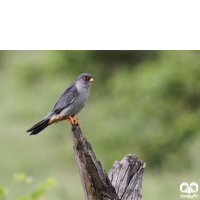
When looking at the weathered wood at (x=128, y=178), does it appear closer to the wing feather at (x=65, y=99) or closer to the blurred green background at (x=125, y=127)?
the wing feather at (x=65, y=99)

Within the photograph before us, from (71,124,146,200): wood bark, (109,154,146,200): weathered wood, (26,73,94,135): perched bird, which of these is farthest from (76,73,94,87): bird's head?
(109,154,146,200): weathered wood

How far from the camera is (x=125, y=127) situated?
43.0ft

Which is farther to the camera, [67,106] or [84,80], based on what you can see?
[84,80]

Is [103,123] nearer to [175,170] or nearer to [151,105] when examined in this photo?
[151,105]

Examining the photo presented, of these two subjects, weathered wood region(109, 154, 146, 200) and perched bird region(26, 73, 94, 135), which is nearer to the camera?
weathered wood region(109, 154, 146, 200)

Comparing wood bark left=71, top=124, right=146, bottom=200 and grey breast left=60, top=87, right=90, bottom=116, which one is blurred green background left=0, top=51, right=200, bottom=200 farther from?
wood bark left=71, top=124, right=146, bottom=200

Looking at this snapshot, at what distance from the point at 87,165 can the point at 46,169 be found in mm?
10276

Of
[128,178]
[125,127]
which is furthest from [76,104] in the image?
[125,127]

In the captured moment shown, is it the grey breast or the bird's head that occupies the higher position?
the bird's head

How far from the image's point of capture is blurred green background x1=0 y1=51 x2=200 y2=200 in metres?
12.4

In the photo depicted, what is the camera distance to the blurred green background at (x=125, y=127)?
1244cm

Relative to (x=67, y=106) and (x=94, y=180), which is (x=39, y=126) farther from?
(x=94, y=180)

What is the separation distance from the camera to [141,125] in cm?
1301
